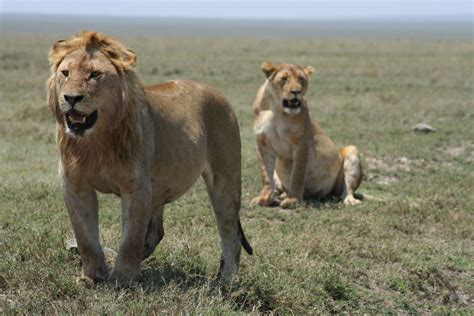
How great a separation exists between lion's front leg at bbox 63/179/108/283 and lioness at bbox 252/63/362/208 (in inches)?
161

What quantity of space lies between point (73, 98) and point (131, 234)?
87 cm

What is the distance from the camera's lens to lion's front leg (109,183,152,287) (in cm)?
419

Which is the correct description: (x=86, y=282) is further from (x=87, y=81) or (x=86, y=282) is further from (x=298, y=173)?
(x=298, y=173)

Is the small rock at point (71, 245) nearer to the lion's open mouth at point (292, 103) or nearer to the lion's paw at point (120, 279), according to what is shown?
the lion's paw at point (120, 279)

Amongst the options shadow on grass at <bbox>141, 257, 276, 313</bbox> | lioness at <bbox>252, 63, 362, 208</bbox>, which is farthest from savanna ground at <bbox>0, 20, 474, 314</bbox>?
lioness at <bbox>252, 63, 362, 208</bbox>

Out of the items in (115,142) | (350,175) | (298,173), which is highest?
(115,142)

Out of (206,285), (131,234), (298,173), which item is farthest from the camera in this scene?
(298,173)

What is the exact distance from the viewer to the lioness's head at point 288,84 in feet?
27.2

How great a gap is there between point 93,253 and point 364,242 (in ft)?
10.4

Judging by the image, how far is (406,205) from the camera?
8.08 metres

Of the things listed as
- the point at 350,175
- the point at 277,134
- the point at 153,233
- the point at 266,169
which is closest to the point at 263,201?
the point at 266,169

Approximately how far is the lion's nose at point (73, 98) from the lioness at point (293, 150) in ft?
15.3

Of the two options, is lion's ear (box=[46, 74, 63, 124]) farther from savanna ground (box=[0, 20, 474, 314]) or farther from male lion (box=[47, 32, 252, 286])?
savanna ground (box=[0, 20, 474, 314])

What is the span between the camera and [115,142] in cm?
412
